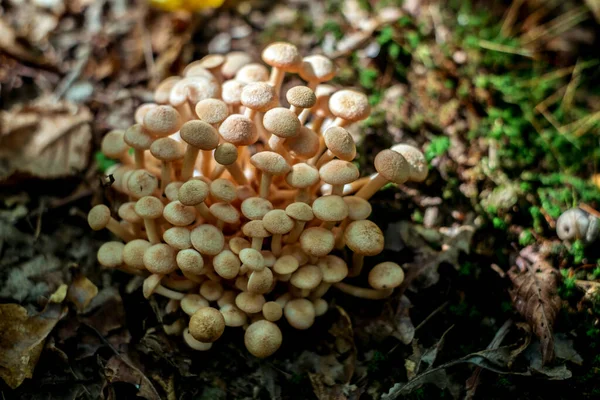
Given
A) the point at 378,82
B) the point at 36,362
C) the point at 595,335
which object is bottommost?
the point at 36,362

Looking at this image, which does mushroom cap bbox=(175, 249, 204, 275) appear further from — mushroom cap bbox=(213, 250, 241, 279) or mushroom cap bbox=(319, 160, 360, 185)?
mushroom cap bbox=(319, 160, 360, 185)

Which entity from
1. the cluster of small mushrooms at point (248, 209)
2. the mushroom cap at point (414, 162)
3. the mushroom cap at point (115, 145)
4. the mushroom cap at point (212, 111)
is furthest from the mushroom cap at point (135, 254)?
the mushroom cap at point (414, 162)

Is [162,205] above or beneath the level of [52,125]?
above

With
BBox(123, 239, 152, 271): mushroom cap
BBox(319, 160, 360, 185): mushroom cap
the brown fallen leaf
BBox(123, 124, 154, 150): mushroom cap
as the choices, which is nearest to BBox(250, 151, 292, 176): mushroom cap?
BBox(319, 160, 360, 185): mushroom cap

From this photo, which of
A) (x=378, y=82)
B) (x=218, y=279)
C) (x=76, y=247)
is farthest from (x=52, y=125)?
(x=378, y=82)

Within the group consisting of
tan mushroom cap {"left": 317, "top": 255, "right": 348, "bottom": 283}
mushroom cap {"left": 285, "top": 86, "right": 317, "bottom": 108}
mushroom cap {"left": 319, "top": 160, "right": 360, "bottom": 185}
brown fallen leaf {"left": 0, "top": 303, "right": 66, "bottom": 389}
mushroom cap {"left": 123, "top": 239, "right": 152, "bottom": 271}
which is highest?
mushroom cap {"left": 285, "top": 86, "right": 317, "bottom": 108}

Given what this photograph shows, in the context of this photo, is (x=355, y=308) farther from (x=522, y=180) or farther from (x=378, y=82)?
(x=378, y=82)

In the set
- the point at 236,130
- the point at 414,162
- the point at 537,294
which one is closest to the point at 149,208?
the point at 236,130
